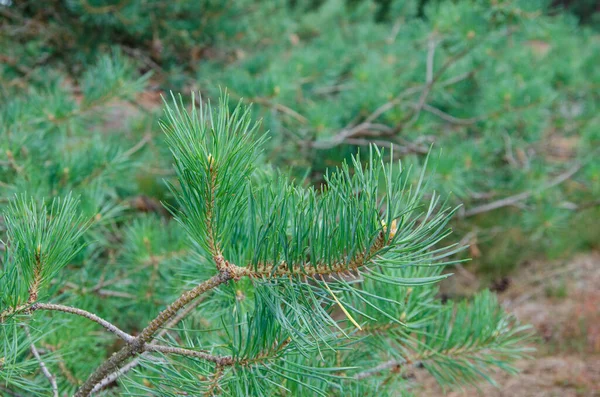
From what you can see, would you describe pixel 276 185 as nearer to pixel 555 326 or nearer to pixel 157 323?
pixel 157 323

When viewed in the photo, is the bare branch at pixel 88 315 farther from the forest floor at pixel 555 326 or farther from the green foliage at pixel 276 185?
the forest floor at pixel 555 326

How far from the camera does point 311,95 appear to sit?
1.90 meters

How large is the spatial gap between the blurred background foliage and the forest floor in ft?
0.33

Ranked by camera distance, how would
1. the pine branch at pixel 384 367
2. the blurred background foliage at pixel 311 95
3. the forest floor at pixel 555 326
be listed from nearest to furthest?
the pine branch at pixel 384 367 → the blurred background foliage at pixel 311 95 → the forest floor at pixel 555 326

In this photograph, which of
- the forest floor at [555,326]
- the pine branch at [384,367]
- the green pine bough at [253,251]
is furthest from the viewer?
the forest floor at [555,326]

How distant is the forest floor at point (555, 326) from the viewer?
1355 mm

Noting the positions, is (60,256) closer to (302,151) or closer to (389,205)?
(389,205)

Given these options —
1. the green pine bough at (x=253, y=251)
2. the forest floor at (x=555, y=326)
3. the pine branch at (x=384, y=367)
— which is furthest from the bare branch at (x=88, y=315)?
the forest floor at (x=555, y=326)

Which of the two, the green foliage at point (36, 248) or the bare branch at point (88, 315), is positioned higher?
the green foliage at point (36, 248)

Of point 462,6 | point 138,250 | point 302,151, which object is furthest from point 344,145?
point 138,250

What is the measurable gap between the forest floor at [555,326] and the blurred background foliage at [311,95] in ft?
0.33

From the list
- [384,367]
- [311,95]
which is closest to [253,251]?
[384,367]

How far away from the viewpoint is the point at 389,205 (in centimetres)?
34

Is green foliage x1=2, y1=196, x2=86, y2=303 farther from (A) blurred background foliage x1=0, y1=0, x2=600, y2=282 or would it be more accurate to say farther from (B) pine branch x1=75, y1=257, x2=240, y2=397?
(A) blurred background foliage x1=0, y1=0, x2=600, y2=282
